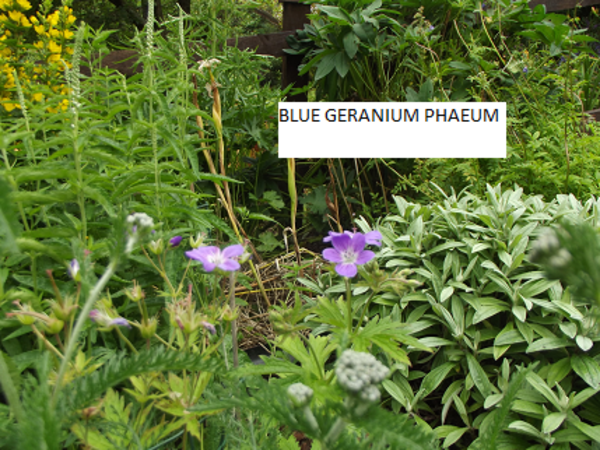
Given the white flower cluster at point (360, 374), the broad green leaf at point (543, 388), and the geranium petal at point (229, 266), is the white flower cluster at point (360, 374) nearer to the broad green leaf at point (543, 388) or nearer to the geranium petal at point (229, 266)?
the geranium petal at point (229, 266)

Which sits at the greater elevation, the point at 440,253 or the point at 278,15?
the point at 278,15

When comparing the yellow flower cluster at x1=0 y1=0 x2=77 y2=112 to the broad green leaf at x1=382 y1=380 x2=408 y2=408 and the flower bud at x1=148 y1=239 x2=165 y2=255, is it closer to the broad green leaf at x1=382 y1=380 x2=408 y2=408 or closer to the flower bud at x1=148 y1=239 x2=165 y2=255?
the flower bud at x1=148 y1=239 x2=165 y2=255

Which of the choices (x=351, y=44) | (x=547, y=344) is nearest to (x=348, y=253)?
(x=547, y=344)

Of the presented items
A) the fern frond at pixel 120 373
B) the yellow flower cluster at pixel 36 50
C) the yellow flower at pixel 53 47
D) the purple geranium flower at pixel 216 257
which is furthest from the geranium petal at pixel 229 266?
the yellow flower at pixel 53 47

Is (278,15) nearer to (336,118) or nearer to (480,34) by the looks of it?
(480,34)

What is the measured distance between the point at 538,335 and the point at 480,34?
1.91m

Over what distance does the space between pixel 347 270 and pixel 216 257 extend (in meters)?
0.18

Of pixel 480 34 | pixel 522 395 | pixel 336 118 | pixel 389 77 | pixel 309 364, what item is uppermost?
pixel 480 34

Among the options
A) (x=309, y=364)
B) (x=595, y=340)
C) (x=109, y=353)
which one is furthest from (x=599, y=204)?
(x=109, y=353)

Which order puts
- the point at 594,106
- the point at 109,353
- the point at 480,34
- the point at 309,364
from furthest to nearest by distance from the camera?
the point at 594,106 → the point at 480,34 → the point at 109,353 → the point at 309,364

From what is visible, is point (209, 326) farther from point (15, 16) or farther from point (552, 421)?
point (15, 16)

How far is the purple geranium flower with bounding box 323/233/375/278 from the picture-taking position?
1.96ft

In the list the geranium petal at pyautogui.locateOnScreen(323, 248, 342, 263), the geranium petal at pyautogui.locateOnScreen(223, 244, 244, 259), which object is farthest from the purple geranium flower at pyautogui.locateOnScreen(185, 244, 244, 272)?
the geranium petal at pyautogui.locateOnScreen(323, 248, 342, 263)

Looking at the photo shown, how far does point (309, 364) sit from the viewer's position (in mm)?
676
